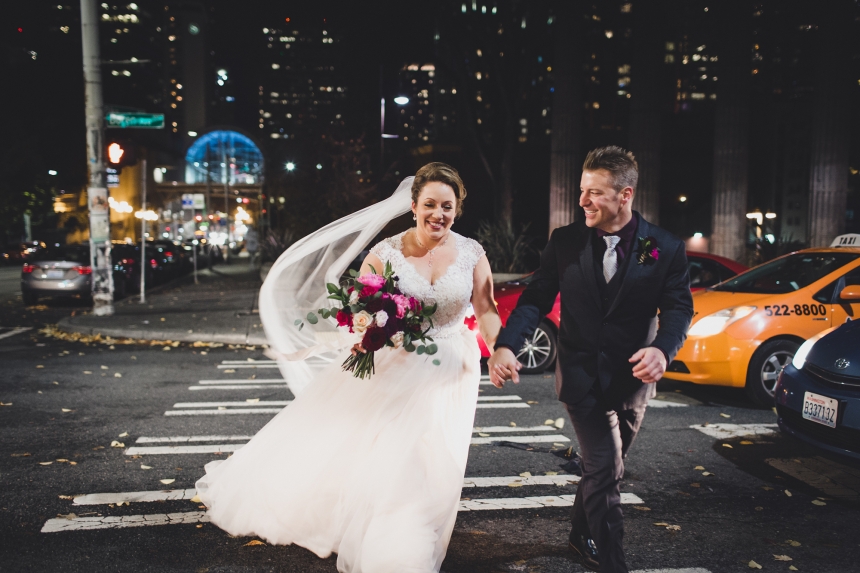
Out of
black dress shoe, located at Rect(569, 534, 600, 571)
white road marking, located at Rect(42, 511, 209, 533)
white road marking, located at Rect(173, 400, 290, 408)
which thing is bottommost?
white road marking, located at Rect(173, 400, 290, 408)

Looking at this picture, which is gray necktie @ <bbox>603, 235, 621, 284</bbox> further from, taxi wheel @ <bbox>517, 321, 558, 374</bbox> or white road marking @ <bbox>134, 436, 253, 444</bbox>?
taxi wheel @ <bbox>517, 321, 558, 374</bbox>

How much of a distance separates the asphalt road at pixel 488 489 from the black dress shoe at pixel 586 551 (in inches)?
3.0

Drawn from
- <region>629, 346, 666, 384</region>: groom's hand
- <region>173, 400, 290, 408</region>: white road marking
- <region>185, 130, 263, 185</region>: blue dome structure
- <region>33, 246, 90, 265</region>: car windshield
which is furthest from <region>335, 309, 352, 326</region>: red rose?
<region>185, 130, 263, 185</region>: blue dome structure

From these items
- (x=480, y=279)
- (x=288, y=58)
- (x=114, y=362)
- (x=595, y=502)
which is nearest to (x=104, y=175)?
(x=114, y=362)

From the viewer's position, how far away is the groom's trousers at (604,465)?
11.3ft

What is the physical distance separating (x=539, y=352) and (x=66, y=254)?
1559 cm

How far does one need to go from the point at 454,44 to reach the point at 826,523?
55.5ft

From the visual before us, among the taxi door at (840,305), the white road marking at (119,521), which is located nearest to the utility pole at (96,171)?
the white road marking at (119,521)

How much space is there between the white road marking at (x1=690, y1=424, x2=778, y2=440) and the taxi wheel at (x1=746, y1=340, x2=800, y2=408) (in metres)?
0.67

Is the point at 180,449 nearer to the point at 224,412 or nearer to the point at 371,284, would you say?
the point at 224,412

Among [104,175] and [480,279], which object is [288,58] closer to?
[104,175]

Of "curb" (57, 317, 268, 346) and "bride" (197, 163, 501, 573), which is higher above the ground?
"bride" (197, 163, 501, 573)

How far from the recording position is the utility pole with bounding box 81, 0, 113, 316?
50.1ft

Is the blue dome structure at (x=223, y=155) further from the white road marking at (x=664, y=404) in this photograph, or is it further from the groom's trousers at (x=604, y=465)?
the groom's trousers at (x=604, y=465)
